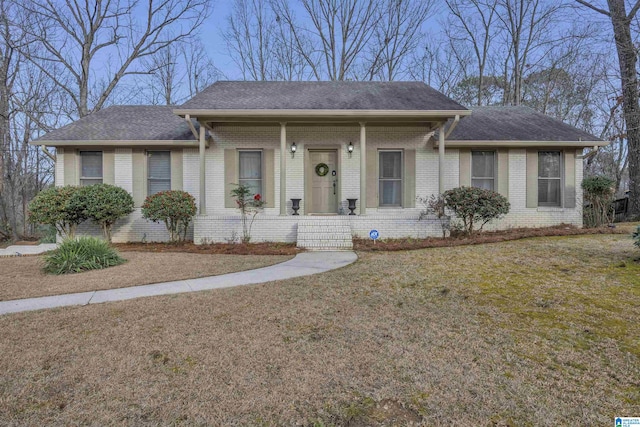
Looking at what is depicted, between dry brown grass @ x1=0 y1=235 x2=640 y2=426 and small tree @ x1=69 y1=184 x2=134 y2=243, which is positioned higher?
small tree @ x1=69 y1=184 x2=134 y2=243

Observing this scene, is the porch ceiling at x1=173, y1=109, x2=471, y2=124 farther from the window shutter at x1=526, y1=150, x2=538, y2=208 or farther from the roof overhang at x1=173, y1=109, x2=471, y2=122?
the window shutter at x1=526, y1=150, x2=538, y2=208

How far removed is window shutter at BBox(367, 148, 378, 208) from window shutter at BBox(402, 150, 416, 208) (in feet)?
3.02

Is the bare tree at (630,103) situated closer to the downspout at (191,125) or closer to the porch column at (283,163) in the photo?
the porch column at (283,163)

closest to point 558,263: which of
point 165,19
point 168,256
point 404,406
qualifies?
point 404,406

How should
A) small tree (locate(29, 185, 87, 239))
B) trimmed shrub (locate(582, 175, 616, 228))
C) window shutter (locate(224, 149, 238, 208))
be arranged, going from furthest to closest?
window shutter (locate(224, 149, 238, 208)) → trimmed shrub (locate(582, 175, 616, 228)) → small tree (locate(29, 185, 87, 239))

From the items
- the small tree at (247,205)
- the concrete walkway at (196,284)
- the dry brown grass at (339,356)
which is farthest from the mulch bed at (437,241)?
the dry brown grass at (339,356)

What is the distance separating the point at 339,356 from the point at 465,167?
9.51 m

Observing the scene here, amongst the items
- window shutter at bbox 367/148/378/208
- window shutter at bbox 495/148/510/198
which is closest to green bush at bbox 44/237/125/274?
window shutter at bbox 367/148/378/208

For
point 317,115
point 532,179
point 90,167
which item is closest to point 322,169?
point 317,115

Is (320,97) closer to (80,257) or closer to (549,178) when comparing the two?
(80,257)

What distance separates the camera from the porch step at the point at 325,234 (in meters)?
8.30

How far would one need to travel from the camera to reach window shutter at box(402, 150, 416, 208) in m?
10.6

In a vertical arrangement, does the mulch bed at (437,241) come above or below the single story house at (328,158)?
below

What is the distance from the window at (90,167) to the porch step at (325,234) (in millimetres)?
6422
